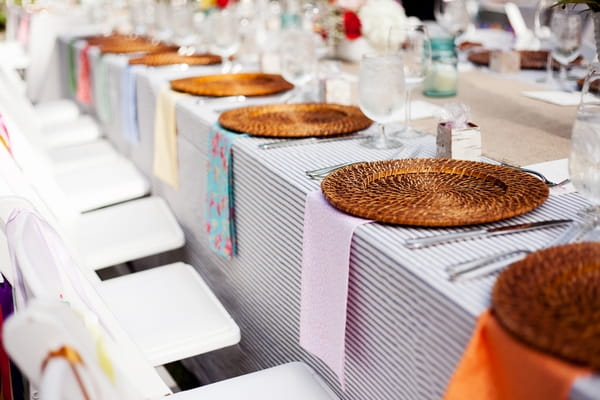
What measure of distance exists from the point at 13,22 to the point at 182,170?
14.2 ft

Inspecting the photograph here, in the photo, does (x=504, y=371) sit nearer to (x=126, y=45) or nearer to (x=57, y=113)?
(x=126, y=45)

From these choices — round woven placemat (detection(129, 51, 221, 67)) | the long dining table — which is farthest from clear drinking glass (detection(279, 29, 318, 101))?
round woven placemat (detection(129, 51, 221, 67))

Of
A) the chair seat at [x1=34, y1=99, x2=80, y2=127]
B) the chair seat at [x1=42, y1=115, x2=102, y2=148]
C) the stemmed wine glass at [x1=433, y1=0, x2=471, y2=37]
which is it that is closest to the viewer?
the stemmed wine glass at [x1=433, y1=0, x2=471, y2=37]

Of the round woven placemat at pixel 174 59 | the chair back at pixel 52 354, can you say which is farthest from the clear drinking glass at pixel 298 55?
the chair back at pixel 52 354

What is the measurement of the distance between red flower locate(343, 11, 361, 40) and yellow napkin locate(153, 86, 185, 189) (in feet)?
2.23

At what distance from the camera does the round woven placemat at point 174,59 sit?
2.43m

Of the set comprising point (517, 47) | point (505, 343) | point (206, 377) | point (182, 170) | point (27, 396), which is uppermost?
point (517, 47)

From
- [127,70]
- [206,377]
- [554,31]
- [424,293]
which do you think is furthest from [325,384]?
[127,70]

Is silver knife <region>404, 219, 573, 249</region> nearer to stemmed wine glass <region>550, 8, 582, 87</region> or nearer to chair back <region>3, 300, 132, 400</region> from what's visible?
chair back <region>3, 300, 132, 400</region>

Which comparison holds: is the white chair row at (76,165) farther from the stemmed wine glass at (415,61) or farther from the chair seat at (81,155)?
the stemmed wine glass at (415,61)

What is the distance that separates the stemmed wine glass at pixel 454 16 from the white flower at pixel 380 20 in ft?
1.30

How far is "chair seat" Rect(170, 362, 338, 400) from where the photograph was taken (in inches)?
45.0

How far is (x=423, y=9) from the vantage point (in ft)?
15.7

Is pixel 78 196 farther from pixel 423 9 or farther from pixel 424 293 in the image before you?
pixel 423 9
